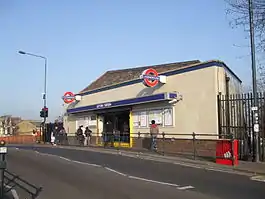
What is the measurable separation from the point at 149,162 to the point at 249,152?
4.71 metres

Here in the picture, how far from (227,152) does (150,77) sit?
8671mm

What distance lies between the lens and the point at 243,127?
1922 cm

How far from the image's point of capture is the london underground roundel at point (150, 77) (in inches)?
942

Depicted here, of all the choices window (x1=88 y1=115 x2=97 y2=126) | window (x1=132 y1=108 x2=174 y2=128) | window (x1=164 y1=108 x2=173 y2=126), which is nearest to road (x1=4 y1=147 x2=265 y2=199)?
window (x1=164 y1=108 x2=173 y2=126)

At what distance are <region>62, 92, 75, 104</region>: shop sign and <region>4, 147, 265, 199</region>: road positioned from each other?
689 inches

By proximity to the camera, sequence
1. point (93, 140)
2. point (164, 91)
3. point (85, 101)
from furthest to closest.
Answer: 1. point (85, 101)
2. point (93, 140)
3. point (164, 91)

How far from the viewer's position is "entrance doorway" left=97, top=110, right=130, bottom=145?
27.8 meters

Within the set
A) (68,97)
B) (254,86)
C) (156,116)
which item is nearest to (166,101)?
(156,116)

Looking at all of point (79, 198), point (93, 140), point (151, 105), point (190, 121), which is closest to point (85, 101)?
point (93, 140)

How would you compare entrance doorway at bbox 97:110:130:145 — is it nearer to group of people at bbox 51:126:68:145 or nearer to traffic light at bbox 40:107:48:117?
group of people at bbox 51:126:68:145

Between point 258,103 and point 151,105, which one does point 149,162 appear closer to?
point 258,103

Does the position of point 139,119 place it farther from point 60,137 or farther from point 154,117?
point 60,137

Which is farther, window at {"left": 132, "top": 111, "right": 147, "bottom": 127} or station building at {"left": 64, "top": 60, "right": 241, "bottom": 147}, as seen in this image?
window at {"left": 132, "top": 111, "right": 147, "bottom": 127}

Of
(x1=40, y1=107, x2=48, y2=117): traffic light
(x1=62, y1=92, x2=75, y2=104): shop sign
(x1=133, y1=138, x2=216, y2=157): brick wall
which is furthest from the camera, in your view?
(x1=40, y1=107, x2=48, y2=117): traffic light
